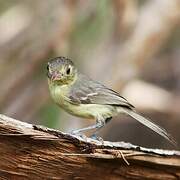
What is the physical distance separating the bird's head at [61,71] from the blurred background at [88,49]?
1666 millimetres

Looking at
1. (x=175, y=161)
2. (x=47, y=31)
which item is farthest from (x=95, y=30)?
(x=175, y=161)

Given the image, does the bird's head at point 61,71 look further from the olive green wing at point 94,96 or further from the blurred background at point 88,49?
the blurred background at point 88,49

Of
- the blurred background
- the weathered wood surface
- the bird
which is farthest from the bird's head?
the blurred background

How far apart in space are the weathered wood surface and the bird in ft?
3.00

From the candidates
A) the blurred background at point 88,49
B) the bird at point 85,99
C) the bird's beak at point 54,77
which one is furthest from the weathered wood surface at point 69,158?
the blurred background at point 88,49

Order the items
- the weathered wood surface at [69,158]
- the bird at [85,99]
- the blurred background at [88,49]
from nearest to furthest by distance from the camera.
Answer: the weathered wood surface at [69,158] < the bird at [85,99] < the blurred background at [88,49]

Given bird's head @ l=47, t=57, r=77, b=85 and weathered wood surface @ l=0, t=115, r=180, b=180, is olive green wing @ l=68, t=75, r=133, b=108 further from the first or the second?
weathered wood surface @ l=0, t=115, r=180, b=180

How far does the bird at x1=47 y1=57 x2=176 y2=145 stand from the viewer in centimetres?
311

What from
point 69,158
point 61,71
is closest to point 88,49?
point 61,71

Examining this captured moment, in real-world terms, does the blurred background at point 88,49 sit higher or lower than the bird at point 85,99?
higher

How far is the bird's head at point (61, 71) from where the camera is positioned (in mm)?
3178

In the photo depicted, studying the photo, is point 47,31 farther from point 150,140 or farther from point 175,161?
point 175,161

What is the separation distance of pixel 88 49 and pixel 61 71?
2.57 meters

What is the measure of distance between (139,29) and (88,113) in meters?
1.99
